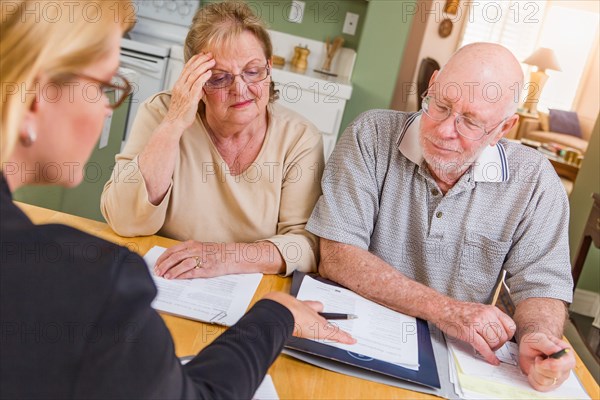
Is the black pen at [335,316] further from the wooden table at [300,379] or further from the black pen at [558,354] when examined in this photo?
the black pen at [558,354]

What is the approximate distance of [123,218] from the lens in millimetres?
1539

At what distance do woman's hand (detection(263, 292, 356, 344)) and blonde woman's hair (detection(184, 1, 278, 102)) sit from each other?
757 millimetres

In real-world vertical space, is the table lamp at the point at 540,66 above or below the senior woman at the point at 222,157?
above

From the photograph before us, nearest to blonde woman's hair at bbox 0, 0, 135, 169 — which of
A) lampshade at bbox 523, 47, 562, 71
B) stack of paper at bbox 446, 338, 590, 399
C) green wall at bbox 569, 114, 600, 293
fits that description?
stack of paper at bbox 446, 338, 590, 399

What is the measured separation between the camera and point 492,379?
1.22m

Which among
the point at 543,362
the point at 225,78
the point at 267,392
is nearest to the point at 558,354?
the point at 543,362

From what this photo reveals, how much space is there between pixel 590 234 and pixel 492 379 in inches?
86.7

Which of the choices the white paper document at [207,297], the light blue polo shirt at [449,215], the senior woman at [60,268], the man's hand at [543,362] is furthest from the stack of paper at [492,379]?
the senior woman at [60,268]

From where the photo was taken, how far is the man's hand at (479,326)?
1.29 meters

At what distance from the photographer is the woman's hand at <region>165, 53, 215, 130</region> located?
5.36ft

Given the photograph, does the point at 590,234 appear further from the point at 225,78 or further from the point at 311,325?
the point at 311,325

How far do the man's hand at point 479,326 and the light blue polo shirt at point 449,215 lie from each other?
0.87 ft

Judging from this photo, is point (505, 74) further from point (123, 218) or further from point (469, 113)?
point (123, 218)

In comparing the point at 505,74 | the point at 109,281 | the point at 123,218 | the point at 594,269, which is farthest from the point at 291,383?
the point at 594,269
